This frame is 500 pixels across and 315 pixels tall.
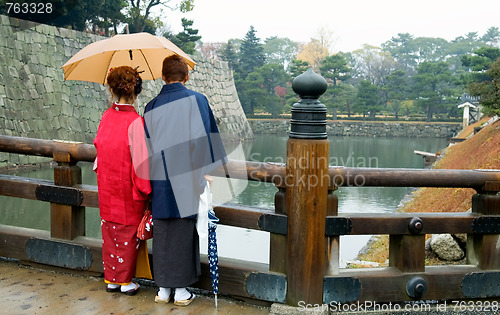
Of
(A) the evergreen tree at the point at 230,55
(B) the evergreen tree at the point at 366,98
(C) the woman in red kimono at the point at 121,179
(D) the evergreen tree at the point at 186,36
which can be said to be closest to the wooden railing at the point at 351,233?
(C) the woman in red kimono at the point at 121,179

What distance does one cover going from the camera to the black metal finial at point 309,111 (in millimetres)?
2348

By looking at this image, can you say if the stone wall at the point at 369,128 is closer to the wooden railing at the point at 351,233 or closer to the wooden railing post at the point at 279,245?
the wooden railing at the point at 351,233

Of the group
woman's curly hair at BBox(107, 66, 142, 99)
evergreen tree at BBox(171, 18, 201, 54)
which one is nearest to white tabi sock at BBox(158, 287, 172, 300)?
woman's curly hair at BBox(107, 66, 142, 99)

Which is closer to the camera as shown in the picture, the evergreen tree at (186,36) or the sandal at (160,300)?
the sandal at (160,300)

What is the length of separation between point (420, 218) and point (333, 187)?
518 mm

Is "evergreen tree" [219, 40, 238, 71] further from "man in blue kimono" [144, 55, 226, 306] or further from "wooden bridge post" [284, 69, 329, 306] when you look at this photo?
"wooden bridge post" [284, 69, 329, 306]

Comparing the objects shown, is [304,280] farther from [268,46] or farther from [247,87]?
[268,46]

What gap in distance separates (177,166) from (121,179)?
32cm

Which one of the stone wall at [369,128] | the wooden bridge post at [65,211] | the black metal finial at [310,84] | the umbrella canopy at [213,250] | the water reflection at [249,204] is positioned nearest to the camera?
the black metal finial at [310,84]

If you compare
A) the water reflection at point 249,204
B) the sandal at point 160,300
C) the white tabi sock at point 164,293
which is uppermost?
the white tabi sock at point 164,293

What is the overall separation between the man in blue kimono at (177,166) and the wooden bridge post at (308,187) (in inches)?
15.1

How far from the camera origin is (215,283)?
2.46m

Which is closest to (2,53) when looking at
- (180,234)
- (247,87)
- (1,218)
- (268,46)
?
(1,218)

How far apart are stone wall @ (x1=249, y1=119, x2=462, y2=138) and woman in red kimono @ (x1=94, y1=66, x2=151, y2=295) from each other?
112 feet
